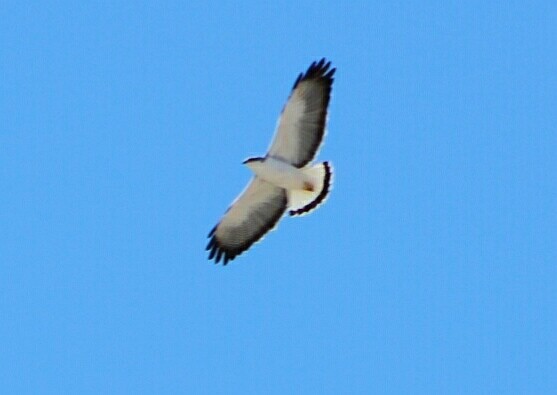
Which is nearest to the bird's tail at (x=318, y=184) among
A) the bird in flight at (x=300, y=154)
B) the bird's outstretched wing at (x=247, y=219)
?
the bird in flight at (x=300, y=154)

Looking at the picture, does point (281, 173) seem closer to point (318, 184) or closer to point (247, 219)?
point (318, 184)

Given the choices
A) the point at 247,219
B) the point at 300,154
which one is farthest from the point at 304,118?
the point at 247,219

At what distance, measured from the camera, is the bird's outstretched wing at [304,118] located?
80.6 feet

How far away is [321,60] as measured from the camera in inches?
974

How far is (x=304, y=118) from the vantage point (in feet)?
80.7

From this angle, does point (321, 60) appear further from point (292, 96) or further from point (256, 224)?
point (256, 224)

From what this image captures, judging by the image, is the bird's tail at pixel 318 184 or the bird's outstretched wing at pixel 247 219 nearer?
the bird's tail at pixel 318 184

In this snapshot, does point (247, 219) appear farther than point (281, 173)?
Yes

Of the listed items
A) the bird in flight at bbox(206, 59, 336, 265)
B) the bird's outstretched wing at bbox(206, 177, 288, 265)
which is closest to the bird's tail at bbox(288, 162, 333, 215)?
the bird in flight at bbox(206, 59, 336, 265)

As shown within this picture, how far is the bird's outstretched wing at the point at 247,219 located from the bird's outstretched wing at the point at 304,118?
726mm

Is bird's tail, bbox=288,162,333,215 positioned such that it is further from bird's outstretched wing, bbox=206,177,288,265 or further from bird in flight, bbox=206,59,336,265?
bird's outstretched wing, bbox=206,177,288,265

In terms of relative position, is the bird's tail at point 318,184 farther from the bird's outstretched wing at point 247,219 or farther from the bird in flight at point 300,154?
the bird's outstretched wing at point 247,219

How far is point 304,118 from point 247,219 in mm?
2013

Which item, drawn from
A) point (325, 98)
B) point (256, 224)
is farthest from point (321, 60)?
point (256, 224)
